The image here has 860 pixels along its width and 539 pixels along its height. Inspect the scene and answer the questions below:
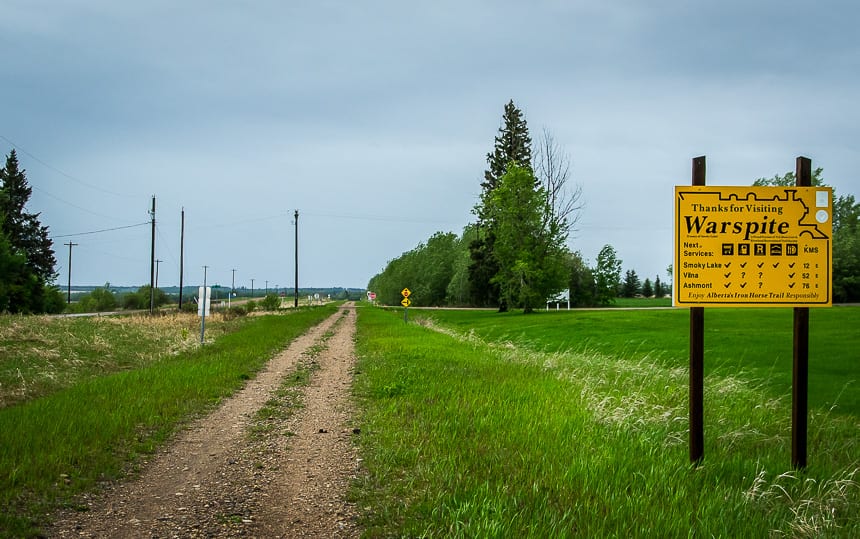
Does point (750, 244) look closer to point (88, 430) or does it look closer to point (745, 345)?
point (88, 430)

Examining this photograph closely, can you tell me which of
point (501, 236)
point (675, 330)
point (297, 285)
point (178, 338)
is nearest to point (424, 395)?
point (178, 338)

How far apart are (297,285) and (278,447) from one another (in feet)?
255

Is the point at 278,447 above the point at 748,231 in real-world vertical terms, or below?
below

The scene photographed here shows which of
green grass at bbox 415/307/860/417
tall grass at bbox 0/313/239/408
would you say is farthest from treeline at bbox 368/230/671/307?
tall grass at bbox 0/313/239/408

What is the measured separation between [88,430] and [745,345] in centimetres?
1894

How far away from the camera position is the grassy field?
4.74 meters

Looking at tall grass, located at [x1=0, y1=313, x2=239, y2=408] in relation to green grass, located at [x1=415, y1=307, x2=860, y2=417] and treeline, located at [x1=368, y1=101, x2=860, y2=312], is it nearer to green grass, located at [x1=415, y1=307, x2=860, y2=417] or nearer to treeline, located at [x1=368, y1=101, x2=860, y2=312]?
green grass, located at [x1=415, y1=307, x2=860, y2=417]

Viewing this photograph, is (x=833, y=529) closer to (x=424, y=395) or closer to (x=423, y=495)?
(x=423, y=495)

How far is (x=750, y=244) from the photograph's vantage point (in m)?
6.40

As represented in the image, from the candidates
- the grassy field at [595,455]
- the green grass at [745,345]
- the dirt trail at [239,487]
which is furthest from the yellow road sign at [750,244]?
the green grass at [745,345]

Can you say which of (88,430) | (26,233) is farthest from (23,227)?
(88,430)

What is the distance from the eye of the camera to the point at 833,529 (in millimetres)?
4777

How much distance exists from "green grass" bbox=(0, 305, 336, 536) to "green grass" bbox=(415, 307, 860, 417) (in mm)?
10467

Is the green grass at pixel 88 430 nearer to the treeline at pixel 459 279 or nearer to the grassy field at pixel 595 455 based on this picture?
the grassy field at pixel 595 455
